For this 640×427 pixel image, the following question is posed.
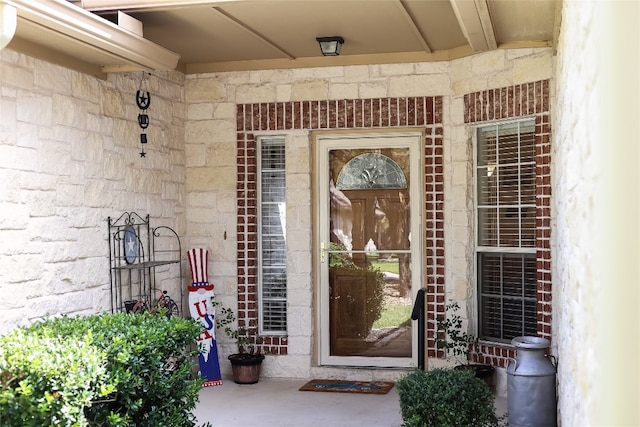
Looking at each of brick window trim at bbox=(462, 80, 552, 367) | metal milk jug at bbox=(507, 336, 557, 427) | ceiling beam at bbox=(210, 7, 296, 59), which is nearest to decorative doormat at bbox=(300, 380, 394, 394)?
brick window trim at bbox=(462, 80, 552, 367)

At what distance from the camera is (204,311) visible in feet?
24.6

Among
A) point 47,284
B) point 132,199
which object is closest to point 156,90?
point 132,199

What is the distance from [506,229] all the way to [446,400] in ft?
7.57

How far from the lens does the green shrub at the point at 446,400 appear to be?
484 cm

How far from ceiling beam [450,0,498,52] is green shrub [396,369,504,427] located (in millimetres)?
2331

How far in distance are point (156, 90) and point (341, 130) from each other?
1.75 m

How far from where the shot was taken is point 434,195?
7.25 m

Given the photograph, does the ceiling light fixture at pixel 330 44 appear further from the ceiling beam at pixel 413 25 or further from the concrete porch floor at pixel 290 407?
the concrete porch floor at pixel 290 407

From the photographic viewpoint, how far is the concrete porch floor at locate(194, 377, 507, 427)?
6078 mm

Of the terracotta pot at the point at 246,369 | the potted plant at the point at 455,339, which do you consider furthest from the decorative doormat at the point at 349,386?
the potted plant at the point at 455,339

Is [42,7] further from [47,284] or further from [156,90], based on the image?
[156,90]

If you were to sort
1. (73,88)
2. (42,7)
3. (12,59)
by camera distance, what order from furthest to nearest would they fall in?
(73,88), (12,59), (42,7)

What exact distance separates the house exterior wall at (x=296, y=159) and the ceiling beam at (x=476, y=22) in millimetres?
800

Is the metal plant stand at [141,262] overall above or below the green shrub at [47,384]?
above
